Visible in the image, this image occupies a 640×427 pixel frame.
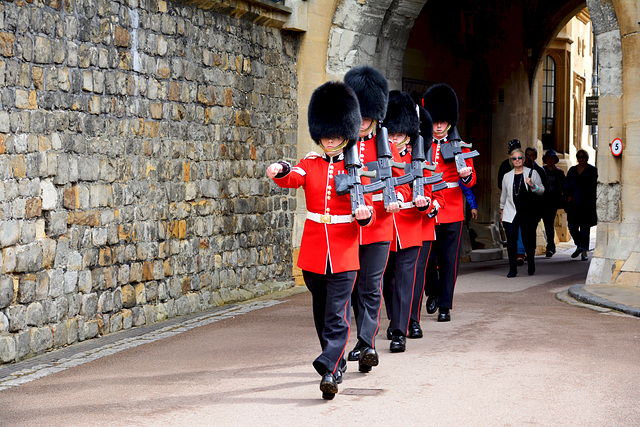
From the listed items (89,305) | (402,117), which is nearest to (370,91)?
(402,117)

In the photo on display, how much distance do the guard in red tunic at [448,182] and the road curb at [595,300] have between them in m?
1.46

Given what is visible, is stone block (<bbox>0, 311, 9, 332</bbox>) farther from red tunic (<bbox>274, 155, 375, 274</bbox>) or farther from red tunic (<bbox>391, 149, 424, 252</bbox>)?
red tunic (<bbox>391, 149, 424, 252</bbox>)

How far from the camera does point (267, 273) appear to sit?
10148 mm

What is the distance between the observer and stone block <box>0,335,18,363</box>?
6227 mm

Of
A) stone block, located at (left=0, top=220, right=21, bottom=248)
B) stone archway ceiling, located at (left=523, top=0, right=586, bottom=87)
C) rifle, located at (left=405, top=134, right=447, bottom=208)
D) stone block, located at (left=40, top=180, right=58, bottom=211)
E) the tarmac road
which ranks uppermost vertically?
stone archway ceiling, located at (left=523, top=0, right=586, bottom=87)

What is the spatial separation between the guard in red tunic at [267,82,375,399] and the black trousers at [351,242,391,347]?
320 millimetres

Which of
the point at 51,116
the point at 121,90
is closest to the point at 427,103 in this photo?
the point at 121,90

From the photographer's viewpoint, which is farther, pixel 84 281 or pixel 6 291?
pixel 84 281

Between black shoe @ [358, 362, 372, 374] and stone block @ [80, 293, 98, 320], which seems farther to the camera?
stone block @ [80, 293, 98, 320]

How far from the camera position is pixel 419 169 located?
21.6 feet

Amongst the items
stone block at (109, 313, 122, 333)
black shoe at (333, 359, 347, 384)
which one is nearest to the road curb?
black shoe at (333, 359, 347, 384)

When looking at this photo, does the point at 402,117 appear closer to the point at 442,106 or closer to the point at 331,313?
the point at 442,106

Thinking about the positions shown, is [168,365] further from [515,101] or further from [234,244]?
[515,101]

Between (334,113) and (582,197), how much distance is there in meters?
8.75
